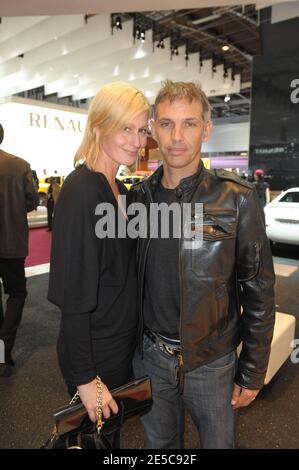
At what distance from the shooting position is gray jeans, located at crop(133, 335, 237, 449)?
1.23 metres

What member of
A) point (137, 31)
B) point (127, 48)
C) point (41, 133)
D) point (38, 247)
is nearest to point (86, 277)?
point (38, 247)

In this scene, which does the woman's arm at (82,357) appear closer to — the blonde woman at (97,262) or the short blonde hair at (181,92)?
the blonde woman at (97,262)

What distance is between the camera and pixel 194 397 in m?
1.24

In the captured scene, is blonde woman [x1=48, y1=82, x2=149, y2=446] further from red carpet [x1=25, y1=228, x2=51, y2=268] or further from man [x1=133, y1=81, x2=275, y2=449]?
red carpet [x1=25, y1=228, x2=51, y2=268]

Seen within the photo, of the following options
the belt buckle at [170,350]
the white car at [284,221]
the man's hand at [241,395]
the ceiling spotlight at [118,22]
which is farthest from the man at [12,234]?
the ceiling spotlight at [118,22]

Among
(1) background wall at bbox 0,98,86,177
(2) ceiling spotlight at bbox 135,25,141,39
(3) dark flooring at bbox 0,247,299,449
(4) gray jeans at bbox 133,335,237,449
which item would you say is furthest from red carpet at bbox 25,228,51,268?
(2) ceiling spotlight at bbox 135,25,141,39

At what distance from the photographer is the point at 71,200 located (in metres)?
1.03

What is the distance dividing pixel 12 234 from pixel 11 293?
50 cm

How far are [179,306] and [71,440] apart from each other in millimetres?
532

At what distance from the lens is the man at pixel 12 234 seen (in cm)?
274

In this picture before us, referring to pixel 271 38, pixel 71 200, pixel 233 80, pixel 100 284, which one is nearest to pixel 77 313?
pixel 100 284

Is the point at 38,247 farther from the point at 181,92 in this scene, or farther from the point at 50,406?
the point at 181,92
